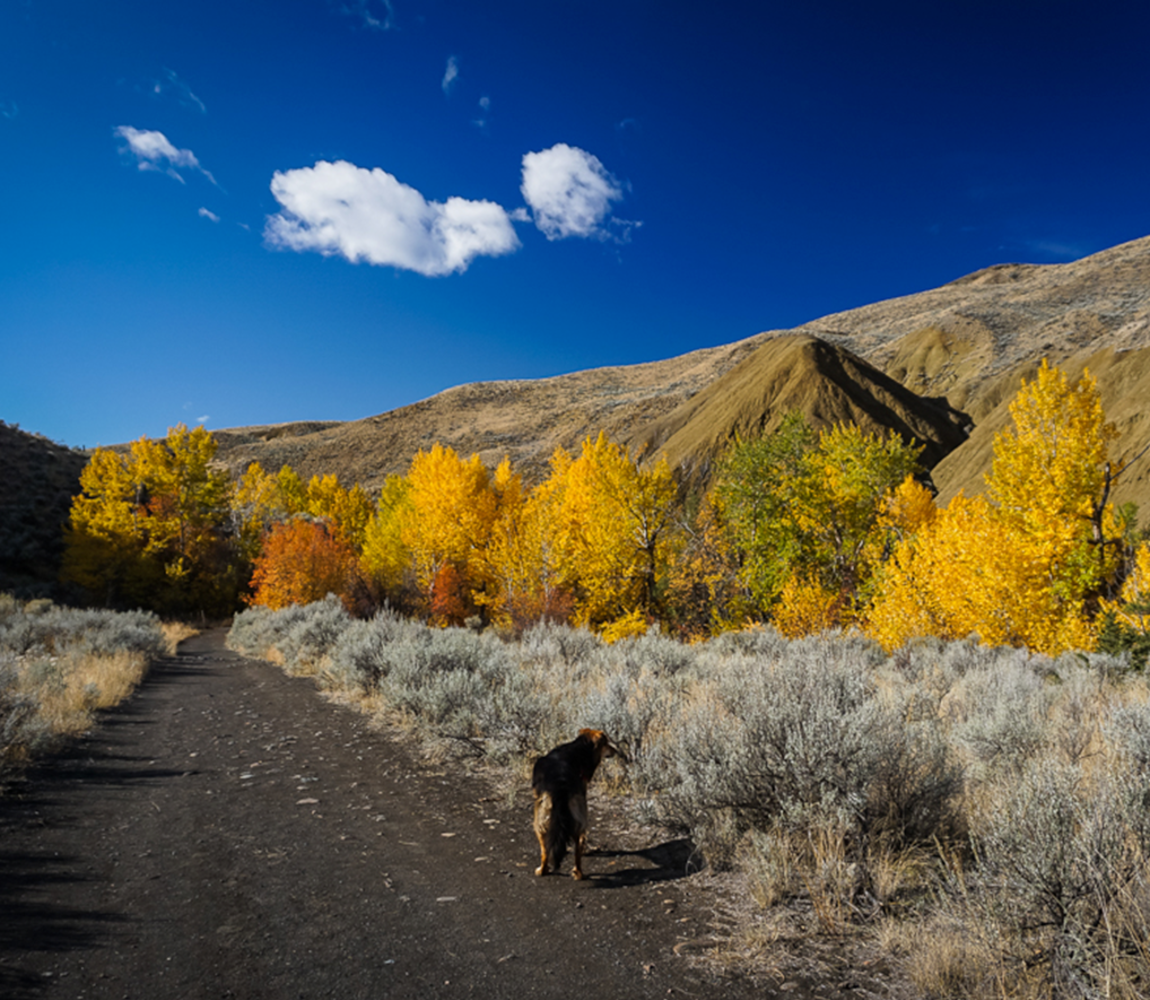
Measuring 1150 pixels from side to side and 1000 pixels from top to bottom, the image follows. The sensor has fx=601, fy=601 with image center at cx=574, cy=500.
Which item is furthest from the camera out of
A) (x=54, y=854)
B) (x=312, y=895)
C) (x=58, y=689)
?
(x=58, y=689)

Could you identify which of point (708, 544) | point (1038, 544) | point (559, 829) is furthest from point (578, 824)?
point (708, 544)

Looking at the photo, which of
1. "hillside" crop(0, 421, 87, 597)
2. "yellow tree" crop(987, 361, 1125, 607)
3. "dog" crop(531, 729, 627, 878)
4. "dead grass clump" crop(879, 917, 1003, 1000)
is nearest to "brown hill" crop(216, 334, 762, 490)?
"hillside" crop(0, 421, 87, 597)

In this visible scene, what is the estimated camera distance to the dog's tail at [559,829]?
3.76m

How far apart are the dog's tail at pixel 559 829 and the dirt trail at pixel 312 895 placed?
17 centimetres

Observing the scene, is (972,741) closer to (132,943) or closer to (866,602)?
(132,943)

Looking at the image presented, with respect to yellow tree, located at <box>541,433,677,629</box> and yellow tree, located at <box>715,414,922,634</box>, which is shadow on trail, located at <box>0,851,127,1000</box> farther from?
yellow tree, located at <box>715,414,922,634</box>

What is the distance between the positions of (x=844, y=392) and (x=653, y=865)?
6597cm

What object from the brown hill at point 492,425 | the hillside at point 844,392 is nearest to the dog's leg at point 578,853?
the hillside at point 844,392

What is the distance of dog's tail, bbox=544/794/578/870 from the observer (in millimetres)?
3762

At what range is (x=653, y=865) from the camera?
13.5 ft

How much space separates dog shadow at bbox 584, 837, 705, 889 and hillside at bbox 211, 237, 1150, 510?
145 feet

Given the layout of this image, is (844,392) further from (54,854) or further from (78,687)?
(54,854)

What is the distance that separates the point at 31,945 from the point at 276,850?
148 centimetres

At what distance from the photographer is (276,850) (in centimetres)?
444
